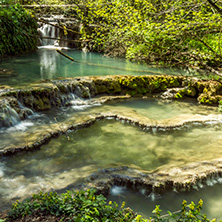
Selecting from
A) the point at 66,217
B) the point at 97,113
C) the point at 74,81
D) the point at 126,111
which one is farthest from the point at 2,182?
the point at 74,81

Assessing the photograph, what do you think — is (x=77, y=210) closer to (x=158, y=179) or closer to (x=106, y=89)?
(x=158, y=179)

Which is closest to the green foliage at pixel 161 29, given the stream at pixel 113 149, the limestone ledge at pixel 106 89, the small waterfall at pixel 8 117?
the stream at pixel 113 149

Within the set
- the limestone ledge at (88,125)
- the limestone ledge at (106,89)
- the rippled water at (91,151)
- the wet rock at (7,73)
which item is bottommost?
the rippled water at (91,151)

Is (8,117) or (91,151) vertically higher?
(8,117)

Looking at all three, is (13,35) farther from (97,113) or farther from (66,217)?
(66,217)

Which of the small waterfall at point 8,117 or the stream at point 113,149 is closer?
the stream at point 113,149

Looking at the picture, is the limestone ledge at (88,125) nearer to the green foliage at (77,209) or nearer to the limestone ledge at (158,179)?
the limestone ledge at (158,179)

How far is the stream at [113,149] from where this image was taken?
3686 millimetres

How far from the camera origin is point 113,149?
5289 millimetres

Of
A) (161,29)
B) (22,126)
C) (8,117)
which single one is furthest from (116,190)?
(161,29)

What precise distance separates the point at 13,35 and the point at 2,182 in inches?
538

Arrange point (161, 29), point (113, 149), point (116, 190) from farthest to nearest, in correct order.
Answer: point (161, 29) → point (113, 149) → point (116, 190)

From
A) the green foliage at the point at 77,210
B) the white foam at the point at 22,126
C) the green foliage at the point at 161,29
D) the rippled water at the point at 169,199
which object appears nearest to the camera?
the green foliage at the point at 77,210

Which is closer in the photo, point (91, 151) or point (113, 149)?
point (91, 151)
